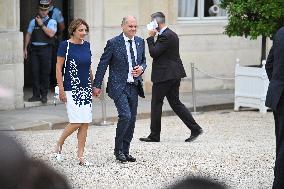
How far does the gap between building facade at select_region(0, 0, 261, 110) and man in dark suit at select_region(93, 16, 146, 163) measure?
4854mm

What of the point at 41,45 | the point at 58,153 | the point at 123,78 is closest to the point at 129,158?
the point at 58,153

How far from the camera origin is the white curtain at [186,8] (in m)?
16.6

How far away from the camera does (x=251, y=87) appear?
46.3 feet

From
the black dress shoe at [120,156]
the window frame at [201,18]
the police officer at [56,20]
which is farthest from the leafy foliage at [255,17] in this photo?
the black dress shoe at [120,156]

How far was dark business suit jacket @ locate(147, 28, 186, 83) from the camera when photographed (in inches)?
402

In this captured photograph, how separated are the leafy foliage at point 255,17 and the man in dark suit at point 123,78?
17.0ft

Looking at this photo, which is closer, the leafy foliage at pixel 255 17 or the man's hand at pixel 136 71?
the man's hand at pixel 136 71

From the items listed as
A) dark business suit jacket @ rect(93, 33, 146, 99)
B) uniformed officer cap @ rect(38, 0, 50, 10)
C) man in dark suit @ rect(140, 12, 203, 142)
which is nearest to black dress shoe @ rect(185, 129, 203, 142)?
man in dark suit @ rect(140, 12, 203, 142)

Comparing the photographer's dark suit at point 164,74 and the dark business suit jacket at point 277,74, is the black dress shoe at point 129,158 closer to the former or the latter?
the photographer's dark suit at point 164,74

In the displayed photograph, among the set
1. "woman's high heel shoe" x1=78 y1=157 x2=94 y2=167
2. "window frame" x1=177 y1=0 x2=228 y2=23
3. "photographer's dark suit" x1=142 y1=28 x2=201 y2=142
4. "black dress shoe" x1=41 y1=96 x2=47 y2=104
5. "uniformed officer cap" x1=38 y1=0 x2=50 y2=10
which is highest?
"uniformed officer cap" x1=38 y1=0 x2=50 y2=10

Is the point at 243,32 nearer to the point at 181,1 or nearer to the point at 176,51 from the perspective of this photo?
the point at 181,1

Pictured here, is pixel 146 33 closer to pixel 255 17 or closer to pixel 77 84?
pixel 255 17

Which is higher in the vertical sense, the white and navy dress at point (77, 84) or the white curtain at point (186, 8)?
the white curtain at point (186, 8)

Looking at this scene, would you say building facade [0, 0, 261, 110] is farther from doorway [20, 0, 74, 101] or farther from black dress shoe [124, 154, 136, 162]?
black dress shoe [124, 154, 136, 162]
